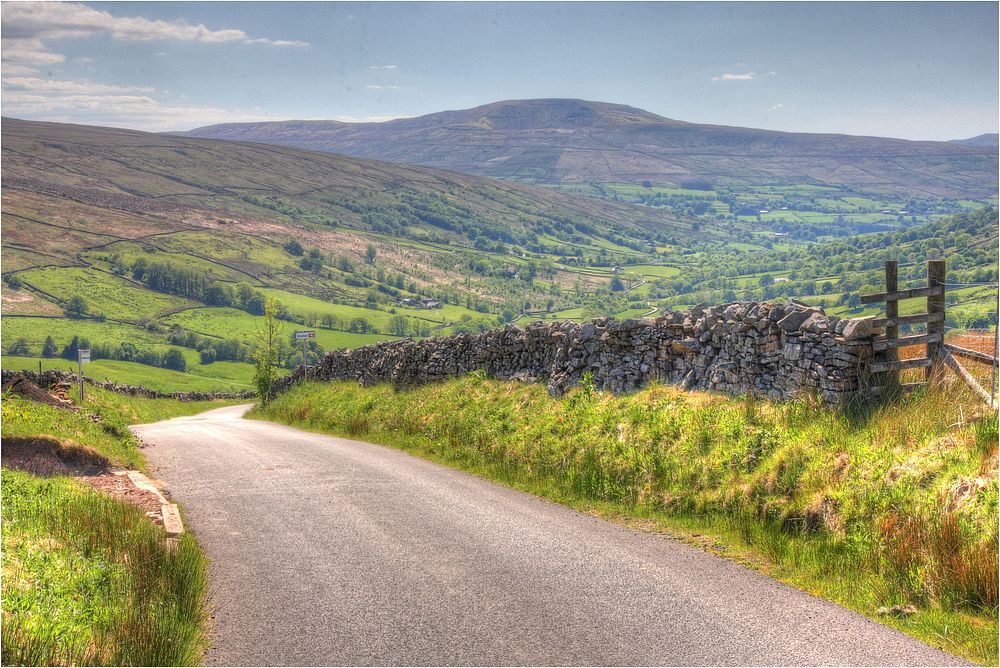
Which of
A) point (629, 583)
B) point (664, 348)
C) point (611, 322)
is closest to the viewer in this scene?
point (629, 583)

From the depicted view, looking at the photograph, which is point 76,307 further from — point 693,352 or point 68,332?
point 693,352

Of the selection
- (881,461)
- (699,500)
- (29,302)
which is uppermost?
(881,461)

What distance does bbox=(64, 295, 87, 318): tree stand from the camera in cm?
18050

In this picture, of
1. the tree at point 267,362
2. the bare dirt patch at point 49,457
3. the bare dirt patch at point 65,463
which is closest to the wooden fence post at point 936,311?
the bare dirt patch at point 65,463

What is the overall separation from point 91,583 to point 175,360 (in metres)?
157

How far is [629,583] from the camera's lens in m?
8.57

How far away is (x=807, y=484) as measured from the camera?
10.2 m

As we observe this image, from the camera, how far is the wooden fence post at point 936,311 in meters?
12.3

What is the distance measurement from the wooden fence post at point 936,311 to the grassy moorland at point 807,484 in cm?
129

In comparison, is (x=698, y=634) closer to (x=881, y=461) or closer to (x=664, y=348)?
(x=881, y=461)

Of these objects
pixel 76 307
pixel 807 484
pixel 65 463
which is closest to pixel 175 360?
pixel 76 307

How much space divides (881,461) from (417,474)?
29.7 ft

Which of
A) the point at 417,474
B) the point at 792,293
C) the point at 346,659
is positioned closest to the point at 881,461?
the point at 346,659

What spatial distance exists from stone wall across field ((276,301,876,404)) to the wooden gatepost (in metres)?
0.30
